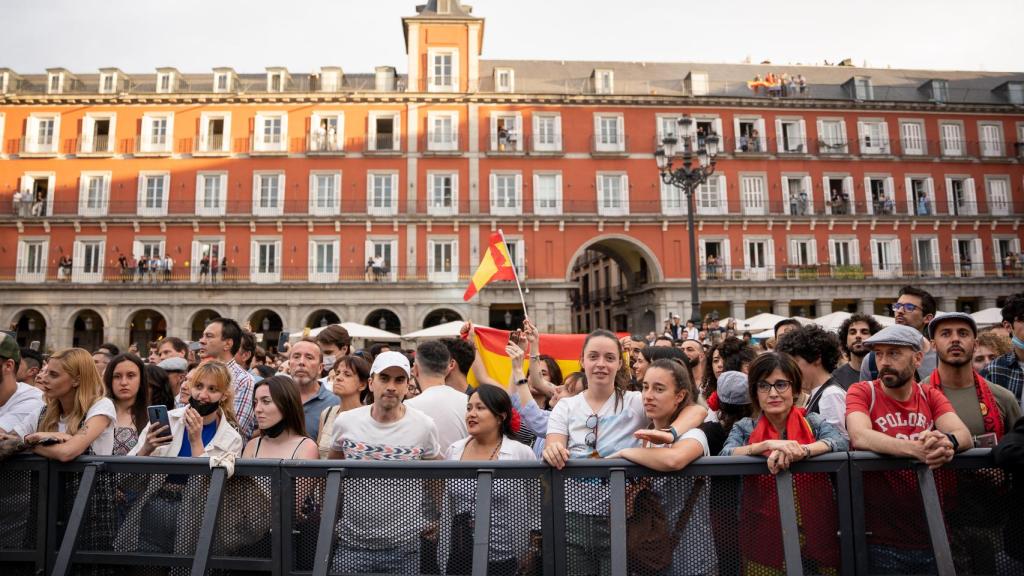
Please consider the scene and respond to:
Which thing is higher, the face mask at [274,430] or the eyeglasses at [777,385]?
the eyeglasses at [777,385]


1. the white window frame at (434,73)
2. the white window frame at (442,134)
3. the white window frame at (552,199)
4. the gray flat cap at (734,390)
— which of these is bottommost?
the gray flat cap at (734,390)

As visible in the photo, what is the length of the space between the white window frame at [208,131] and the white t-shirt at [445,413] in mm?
30950

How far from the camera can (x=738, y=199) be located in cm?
3209

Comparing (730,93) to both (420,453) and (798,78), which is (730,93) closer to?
(798,78)

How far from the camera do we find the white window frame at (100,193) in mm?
30766

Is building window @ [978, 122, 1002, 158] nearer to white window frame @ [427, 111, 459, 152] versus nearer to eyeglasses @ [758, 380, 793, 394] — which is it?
white window frame @ [427, 111, 459, 152]

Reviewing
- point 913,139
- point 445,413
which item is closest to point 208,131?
point 445,413

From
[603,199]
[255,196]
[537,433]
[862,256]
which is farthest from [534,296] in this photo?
[537,433]

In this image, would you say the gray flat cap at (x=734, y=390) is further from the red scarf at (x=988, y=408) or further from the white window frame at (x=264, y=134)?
the white window frame at (x=264, y=134)

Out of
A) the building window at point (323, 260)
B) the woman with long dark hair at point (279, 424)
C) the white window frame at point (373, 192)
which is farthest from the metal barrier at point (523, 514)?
the white window frame at point (373, 192)

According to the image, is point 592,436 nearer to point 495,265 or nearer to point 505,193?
point 495,265

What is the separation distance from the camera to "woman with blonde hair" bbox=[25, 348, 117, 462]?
3.86m

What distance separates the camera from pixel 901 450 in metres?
2.98

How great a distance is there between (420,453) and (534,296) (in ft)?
87.1
